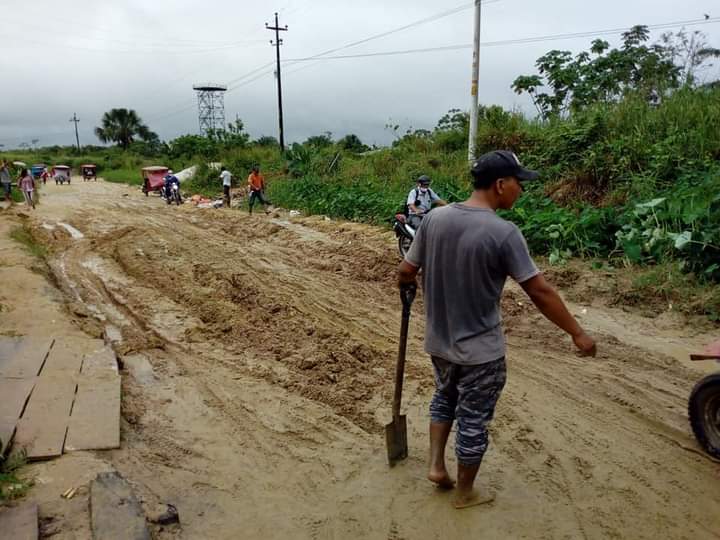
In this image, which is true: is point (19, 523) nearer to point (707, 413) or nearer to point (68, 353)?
point (68, 353)

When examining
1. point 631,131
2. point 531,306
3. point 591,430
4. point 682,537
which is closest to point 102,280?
point 531,306

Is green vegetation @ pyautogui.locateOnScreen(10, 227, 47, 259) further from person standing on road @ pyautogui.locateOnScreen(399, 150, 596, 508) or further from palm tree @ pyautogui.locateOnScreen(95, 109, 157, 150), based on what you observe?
palm tree @ pyautogui.locateOnScreen(95, 109, 157, 150)

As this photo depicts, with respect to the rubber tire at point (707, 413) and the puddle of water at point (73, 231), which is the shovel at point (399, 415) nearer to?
the rubber tire at point (707, 413)

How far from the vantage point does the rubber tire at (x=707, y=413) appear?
3.54 metres

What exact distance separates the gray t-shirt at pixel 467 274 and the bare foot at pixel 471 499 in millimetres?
847

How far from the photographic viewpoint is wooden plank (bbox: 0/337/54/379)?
14.8ft

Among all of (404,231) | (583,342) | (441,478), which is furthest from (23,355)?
(404,231)

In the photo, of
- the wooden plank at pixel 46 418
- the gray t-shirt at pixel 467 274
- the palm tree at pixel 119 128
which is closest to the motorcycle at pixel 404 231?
the wooden plank at pixel 46 418

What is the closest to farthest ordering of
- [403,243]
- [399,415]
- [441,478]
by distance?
[441,478] < [399,415] < [403,243]

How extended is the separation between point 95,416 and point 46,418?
1.00 ft

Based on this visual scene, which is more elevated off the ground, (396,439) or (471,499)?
(396,439)

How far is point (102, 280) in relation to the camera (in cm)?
907

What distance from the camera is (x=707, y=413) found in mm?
3617

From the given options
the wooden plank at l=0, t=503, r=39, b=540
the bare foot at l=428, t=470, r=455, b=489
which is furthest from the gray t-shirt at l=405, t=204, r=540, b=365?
the wooden plank at l=0, t=503, r=39, b=540
